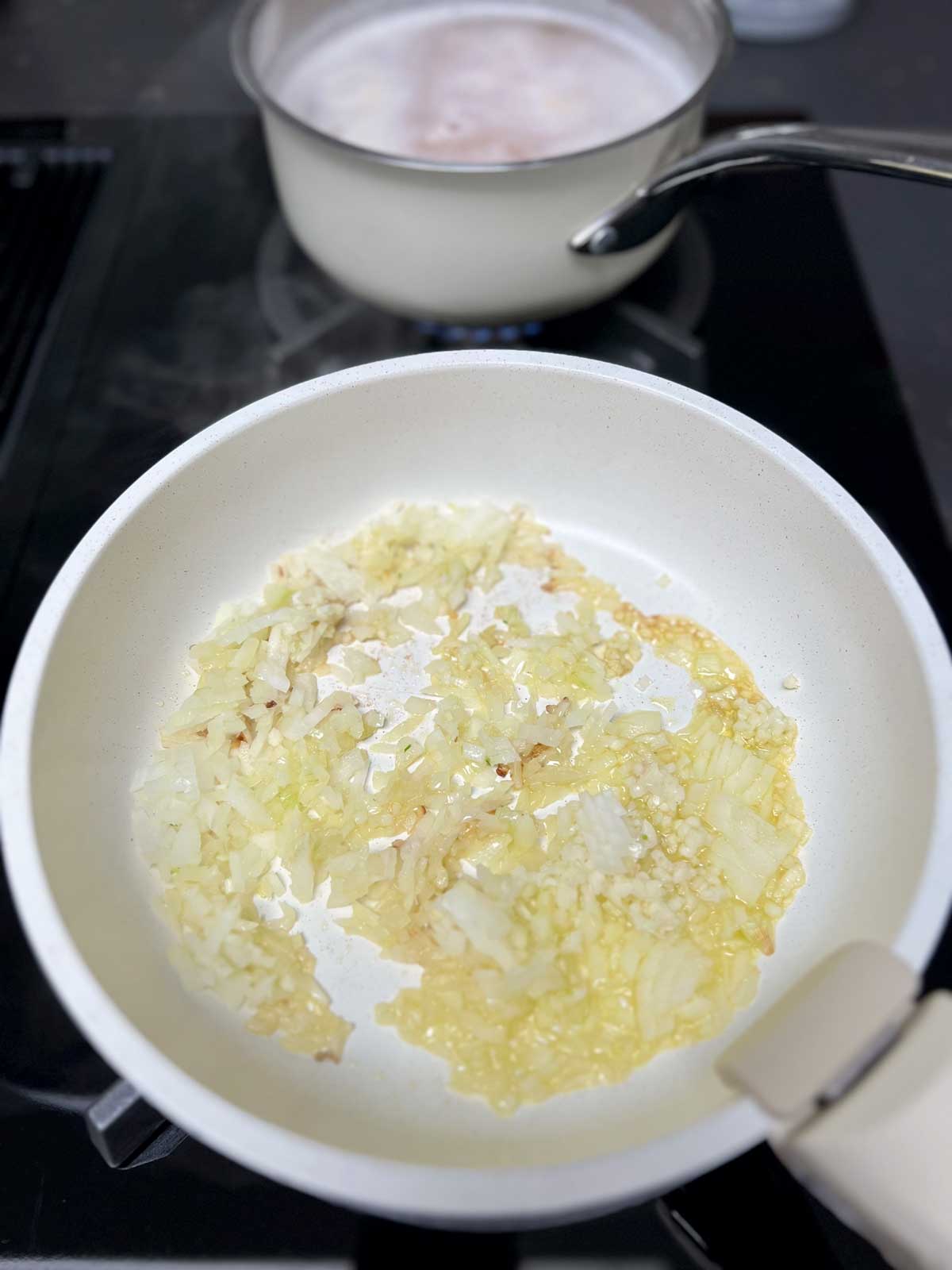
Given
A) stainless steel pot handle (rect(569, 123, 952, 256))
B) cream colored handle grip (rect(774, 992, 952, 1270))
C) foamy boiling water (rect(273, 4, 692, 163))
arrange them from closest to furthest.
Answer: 1. cream colored handle grip (rect(774, 992, 952, 1270))
2. stainless steel pot handle (rect(569, 123, 952, 256))
3. foamy boiling water (rect(273, 4, 692, 163))

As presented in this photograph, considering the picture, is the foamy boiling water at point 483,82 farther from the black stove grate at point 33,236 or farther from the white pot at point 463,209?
the black stove grate at point 33,236

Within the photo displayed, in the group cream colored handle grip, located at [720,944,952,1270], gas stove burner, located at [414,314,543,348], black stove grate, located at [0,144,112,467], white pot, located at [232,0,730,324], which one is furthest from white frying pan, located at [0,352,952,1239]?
black stove grate, located at [0,144,112,467]

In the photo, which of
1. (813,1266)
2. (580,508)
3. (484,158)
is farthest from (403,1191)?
(484,158)

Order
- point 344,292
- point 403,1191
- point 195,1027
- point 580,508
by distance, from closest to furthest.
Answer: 1. point 403,1191
2. point 195,1027
3. point 580,508
4. point 344,292

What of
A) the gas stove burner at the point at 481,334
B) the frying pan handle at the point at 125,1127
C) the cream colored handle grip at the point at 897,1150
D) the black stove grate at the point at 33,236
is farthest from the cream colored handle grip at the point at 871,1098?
the black stove grate at the point at 33,236

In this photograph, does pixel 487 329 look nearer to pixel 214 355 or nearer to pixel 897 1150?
pixel 214 355

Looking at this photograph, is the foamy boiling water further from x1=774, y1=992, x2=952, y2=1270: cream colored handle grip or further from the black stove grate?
x1=774, y1=992, x2=952, y2=1270: cream colored handle grip

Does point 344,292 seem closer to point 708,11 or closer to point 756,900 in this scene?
point 708,11

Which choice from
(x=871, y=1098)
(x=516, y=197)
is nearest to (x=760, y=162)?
(x=516, y=197)
